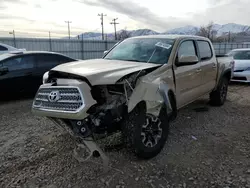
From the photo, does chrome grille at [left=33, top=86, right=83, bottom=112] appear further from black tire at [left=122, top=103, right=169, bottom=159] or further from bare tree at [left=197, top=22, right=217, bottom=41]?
bare tree at [left=197, top=22, right=217, bottom=41]

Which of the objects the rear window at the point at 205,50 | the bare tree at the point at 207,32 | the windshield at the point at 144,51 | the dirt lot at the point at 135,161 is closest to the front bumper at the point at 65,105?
the dirt lot at the point at 135,161

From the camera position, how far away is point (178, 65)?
4.34 metres

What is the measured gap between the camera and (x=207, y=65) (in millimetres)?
5629

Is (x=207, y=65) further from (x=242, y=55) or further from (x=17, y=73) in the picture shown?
(x=242, y=55)

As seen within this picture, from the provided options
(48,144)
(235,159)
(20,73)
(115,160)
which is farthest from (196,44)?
(20,73)

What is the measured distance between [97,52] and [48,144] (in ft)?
74.0

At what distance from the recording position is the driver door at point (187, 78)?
441 cm

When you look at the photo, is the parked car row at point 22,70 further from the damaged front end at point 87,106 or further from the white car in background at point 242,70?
the white car in background at point 242,70

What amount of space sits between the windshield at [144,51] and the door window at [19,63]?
3271mm

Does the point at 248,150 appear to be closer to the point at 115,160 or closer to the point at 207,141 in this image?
the point at 207,141

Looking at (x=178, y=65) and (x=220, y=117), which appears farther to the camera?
(x=220, y=117)

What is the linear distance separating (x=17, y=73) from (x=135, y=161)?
4.81m

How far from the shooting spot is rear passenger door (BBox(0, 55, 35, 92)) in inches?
265

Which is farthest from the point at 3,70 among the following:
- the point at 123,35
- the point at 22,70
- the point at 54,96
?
the point at 123,35
